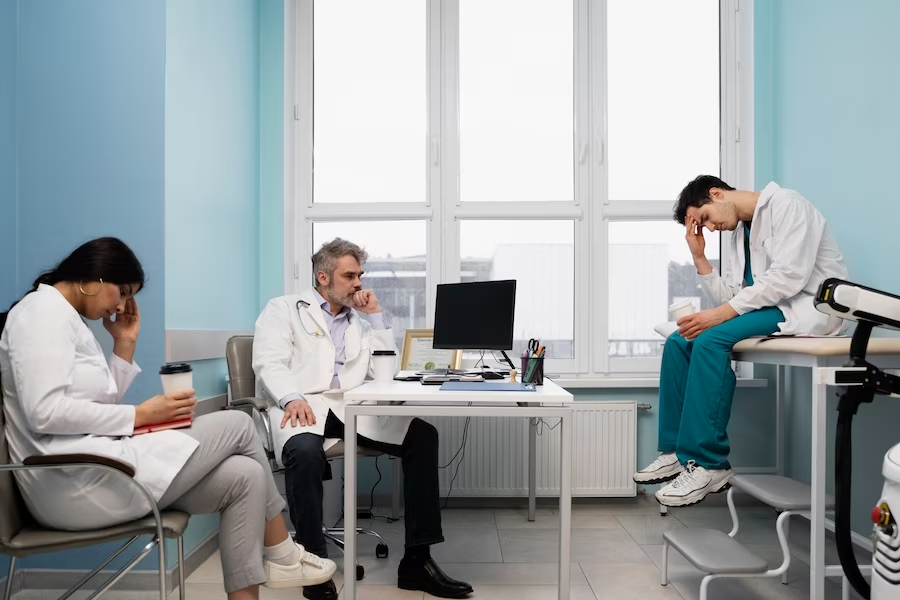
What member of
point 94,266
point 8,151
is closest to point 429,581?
point 94,266

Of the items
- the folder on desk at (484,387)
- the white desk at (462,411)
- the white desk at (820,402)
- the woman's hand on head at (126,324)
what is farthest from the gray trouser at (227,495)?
the white desk at (820,402)

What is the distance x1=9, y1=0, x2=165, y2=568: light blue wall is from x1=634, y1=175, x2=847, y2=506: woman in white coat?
200 centimetres

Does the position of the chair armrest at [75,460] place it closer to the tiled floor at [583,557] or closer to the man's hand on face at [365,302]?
the tiled floor at [583,557]

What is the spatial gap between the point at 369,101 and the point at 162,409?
2465 millimetres

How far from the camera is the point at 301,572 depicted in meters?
2.03

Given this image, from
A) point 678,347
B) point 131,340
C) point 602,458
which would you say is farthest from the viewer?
point 602,458

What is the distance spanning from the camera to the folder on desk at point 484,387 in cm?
208

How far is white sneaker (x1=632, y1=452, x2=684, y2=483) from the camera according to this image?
265cm

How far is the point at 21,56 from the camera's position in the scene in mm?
2387

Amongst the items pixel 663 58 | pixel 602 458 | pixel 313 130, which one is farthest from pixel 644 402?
pixel 313 130

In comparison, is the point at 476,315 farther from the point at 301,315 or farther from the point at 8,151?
the point at 8,151

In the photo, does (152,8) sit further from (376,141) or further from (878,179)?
(878,179)

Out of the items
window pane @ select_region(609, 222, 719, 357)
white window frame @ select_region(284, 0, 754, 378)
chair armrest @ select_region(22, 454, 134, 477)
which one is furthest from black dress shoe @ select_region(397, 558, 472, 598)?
window pane @ select_region(609, 222, 719, 357)

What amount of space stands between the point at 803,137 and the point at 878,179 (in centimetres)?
67
